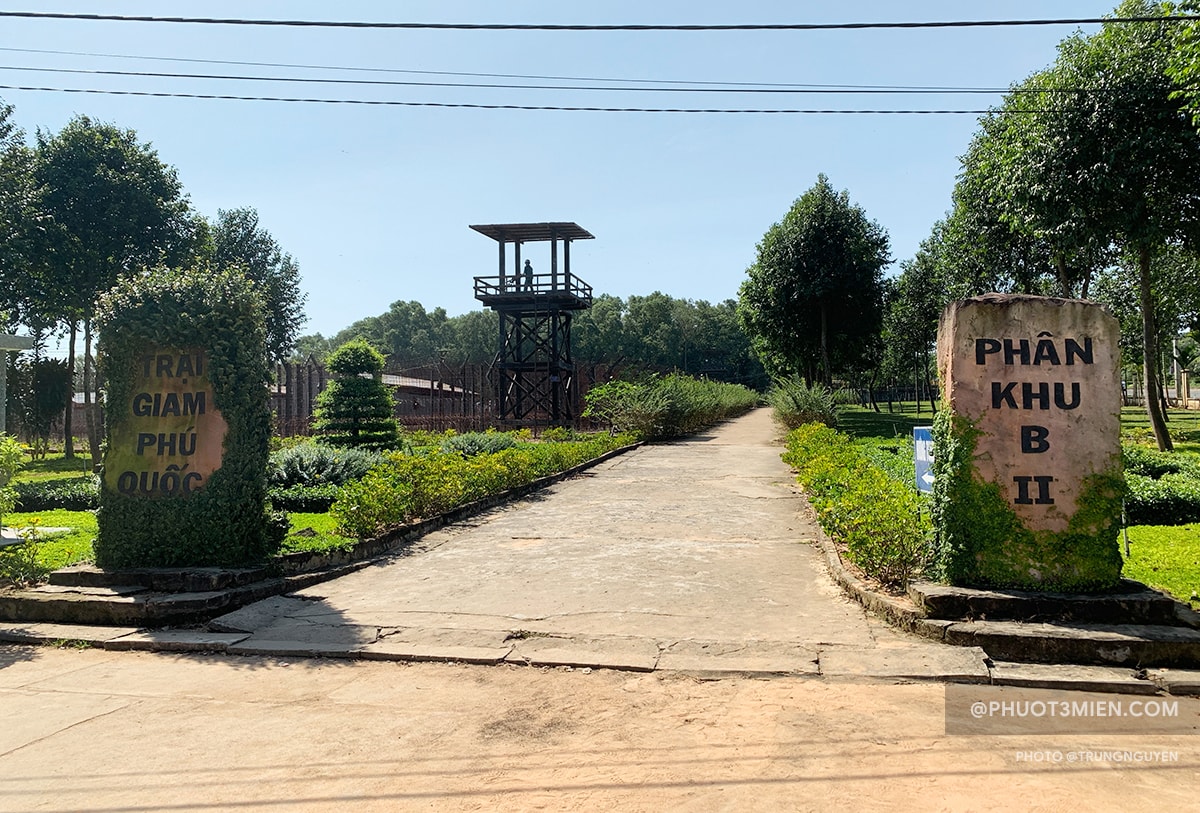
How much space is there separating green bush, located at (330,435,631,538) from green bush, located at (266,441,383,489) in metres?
2.71

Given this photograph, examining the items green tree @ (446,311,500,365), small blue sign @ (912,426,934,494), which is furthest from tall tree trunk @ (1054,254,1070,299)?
green tree @ (446,311,500,365)

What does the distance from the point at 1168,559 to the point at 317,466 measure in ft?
41.5

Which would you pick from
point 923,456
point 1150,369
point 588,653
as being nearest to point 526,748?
point 588,653

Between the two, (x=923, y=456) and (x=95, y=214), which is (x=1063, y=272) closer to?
(x=923, y=456)

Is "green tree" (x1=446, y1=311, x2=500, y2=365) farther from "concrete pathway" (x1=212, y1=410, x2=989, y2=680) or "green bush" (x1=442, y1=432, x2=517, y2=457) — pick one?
"concrete pathway" (x1=212, y1=410, x2=989, y2=680)

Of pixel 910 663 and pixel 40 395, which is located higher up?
pixel 40 395

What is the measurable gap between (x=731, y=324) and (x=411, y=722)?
95852 mm

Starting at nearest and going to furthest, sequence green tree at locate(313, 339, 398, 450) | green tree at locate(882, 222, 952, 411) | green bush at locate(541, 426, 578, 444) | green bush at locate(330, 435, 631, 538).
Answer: green bush at locate(330, 435, 631, 538)
green tree at locate(313, 339, 398, 450)
green bush at locate(541, 426, 578, 444)
green tree at locate(882, 222, 952, 411)

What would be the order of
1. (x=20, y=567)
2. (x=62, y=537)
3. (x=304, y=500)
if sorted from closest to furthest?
(x=20, y=567) → (x=62, y=537) → (x=304, y=500)

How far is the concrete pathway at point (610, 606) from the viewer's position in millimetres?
5398

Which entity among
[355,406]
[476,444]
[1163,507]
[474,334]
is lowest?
[1163,507]

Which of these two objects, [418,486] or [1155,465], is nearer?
[418,486]

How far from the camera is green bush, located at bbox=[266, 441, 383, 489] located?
14219mm

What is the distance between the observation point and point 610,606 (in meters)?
6.66
